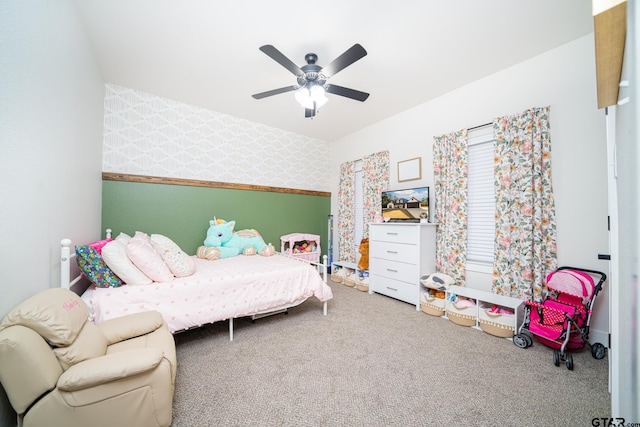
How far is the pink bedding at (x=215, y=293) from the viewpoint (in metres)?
1.84

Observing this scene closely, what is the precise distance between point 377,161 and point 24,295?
13.4 ft

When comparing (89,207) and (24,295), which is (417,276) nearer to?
(24,295)

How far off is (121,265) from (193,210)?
185 cm

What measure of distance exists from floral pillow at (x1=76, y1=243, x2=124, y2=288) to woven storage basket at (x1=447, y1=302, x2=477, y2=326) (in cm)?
329

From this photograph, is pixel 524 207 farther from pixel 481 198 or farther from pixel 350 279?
pixel 350 279

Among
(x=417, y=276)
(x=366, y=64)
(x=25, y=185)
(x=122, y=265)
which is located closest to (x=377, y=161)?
(x=366, y=64)

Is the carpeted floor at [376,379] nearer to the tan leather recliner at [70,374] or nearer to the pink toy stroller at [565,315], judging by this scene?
the pink toy stroller at [565,315]

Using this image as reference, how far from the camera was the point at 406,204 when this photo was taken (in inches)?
139

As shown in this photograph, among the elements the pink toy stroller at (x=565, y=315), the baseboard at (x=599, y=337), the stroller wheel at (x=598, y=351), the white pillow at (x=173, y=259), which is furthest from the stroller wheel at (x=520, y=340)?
the white pillow at (x=173, y=259)

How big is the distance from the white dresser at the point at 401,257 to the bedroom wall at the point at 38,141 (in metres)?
3.33

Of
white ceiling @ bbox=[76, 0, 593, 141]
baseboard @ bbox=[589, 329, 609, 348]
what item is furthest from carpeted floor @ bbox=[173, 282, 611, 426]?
white ceiling @ bbox=[76, 0, 593, 141]

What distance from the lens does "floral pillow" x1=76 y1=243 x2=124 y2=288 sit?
1.85 m

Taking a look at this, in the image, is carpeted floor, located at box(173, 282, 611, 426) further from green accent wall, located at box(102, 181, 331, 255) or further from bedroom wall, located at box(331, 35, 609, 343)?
green accent wall, located at box(102, 181, 331, 255)

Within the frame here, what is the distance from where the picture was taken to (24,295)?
1.26 metres
